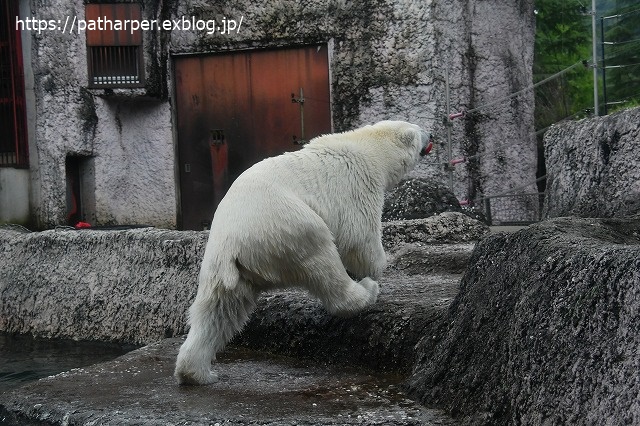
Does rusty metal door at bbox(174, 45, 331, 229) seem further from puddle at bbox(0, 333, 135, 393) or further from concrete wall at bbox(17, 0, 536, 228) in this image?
puddle at bbox(0, 333, 135, 393)

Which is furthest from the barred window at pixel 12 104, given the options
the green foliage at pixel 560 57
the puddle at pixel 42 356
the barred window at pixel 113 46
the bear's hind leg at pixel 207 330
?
the green foliage at pixel 560 57

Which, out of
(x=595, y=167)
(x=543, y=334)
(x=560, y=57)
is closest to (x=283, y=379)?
(x=543, y=334)

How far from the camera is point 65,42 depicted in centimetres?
877

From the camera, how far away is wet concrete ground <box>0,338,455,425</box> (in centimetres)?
263

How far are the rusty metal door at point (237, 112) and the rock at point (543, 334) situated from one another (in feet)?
19.7

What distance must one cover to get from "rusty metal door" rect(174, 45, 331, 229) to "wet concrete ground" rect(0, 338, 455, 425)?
17.3ft

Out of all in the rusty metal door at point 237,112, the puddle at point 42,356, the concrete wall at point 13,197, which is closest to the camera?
the puddle at point 42,356

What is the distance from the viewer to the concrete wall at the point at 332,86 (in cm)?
843

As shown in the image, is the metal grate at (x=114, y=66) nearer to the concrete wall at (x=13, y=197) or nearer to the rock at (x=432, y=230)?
the concrete wall at (x=13, y=197)

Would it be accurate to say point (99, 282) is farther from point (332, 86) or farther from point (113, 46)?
point (113, 46)

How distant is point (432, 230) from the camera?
17.0ft

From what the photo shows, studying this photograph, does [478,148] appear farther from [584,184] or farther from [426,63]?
[584,184]

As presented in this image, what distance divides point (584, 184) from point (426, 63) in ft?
15.3

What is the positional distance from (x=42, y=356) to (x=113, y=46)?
175 inches
